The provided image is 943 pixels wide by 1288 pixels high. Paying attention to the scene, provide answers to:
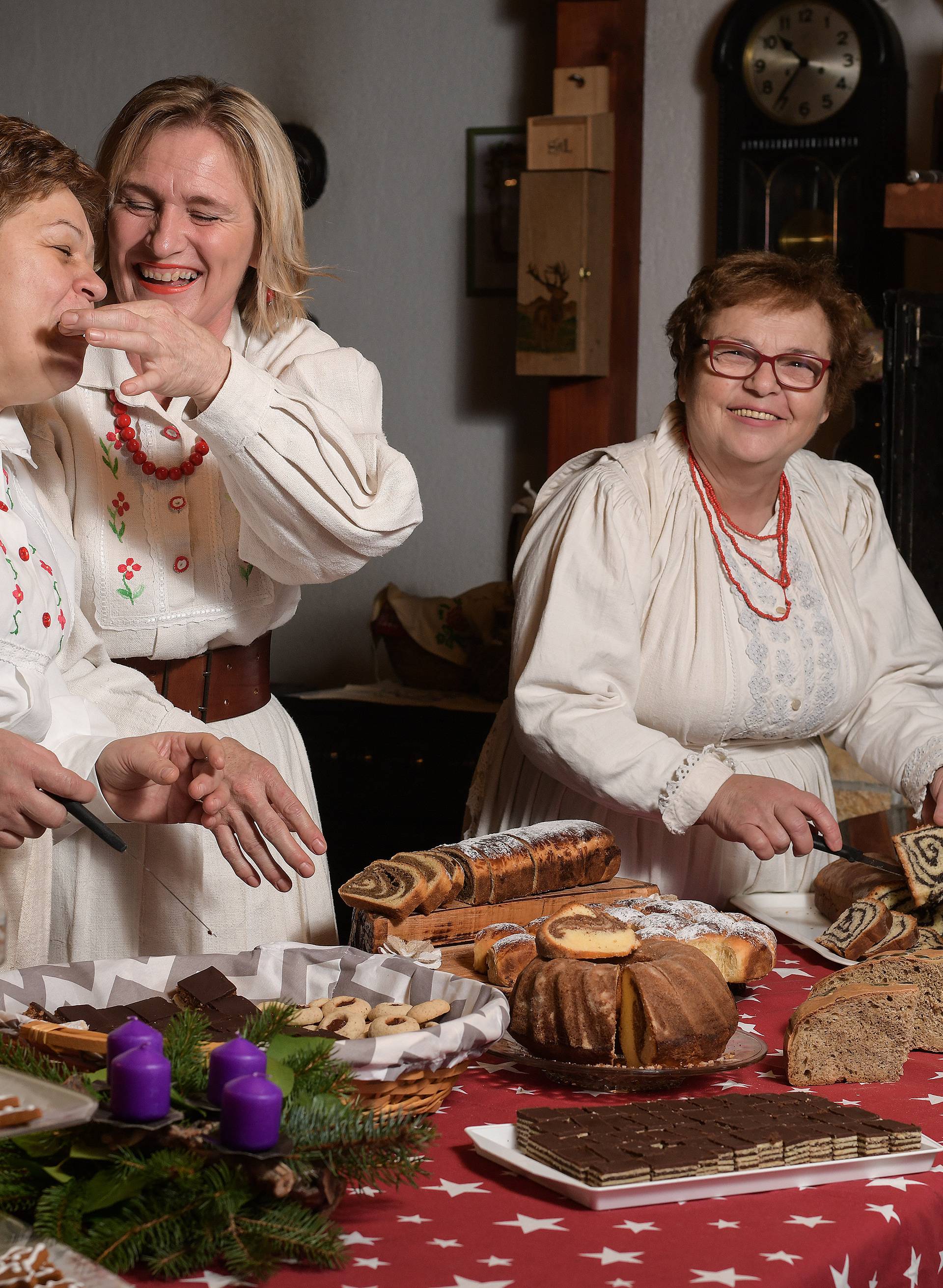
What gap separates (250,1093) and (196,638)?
1019 mm

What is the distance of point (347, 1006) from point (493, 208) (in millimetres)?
3578

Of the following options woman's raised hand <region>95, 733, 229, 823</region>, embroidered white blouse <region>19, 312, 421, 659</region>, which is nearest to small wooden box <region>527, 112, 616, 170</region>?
embroidered white blouse <region>19, 312, 421, 659</region>

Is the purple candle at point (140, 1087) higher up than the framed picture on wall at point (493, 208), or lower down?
lower down

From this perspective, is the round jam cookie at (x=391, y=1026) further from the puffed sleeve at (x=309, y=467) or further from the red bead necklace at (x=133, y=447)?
the red bead necklace at (x=133, y=447)

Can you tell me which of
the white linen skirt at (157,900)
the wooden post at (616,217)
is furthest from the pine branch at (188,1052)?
the wooden post at (616,217)

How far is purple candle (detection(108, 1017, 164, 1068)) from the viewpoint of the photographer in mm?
1026

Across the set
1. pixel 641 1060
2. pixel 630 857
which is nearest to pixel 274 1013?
pixel 641 1060

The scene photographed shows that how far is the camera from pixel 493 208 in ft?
14.8

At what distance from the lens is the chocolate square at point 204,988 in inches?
52.0

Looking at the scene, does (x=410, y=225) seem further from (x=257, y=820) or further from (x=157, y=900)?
(x=257, y=820)

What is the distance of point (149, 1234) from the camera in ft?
3.21

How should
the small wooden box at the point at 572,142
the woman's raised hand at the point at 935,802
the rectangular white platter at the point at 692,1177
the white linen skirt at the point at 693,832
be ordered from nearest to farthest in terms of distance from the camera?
1. the rectangular white platter at the point at 692,1177
2. the woman's raised hand at the point at 935,802
3. the white linen skirt at the point at 693,832
4. the small wooden box at the point at 572,142

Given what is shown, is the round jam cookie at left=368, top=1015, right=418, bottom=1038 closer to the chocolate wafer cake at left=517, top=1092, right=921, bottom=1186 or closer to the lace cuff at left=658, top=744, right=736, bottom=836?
the chocolate wafer cake at left=517, top=1092, right=921, bottom=1186

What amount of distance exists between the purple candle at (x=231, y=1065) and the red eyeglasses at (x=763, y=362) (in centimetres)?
156
